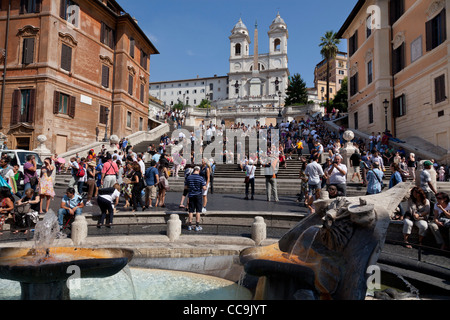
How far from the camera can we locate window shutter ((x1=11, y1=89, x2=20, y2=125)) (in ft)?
73.9

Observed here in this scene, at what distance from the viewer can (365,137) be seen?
71.6 feet

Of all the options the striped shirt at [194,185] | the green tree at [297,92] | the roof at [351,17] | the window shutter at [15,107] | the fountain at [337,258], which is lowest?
the fountain at [337,258]

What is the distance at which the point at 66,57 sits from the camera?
2420 centimetres

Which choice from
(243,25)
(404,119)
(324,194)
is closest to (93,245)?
(324,194)

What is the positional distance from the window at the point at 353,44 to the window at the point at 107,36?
2404cm

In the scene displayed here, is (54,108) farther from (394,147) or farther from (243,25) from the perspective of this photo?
(243,25)

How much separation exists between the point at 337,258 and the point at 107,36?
3173cm

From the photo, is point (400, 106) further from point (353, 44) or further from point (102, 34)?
point (102, 34)

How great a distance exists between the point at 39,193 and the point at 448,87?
20.1 metres

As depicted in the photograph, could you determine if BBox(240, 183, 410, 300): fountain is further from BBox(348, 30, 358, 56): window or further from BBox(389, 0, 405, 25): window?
BBox(348, 30, 358, 56): window

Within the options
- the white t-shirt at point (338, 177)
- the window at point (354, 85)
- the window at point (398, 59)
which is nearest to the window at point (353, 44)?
the window at point (354, 85)

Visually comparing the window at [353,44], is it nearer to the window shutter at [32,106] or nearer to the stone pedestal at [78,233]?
the window shutter at [32,106]

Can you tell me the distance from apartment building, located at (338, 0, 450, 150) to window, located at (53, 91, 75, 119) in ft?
79.5

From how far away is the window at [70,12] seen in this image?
24.0m
